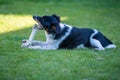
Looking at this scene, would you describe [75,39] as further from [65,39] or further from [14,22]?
[14,22]

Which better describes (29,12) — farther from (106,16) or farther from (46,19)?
(46,19)

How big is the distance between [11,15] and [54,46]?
6.80 metres

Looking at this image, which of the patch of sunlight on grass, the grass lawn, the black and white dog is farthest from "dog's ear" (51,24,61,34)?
the patch of sunlight on grass

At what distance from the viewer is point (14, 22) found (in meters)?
14.8

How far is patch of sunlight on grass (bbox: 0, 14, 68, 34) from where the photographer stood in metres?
13.5

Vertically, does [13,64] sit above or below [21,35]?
above

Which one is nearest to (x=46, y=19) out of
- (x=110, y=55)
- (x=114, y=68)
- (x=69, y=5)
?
(x=110, y=55)

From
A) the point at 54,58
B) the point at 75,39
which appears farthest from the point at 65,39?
the point at 54,58

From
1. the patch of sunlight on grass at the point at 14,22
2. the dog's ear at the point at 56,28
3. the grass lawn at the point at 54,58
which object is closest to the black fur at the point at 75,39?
the grass lawn at the point at 54,58

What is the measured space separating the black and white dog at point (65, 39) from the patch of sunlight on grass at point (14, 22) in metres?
2.87

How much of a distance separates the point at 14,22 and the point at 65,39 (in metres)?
4.97

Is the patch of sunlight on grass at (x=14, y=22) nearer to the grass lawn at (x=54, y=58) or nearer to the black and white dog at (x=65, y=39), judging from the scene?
the grass lawn at (x=54, y=58)

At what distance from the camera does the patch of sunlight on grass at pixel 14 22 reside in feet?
44.4

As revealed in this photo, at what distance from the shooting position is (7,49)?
32.3 feet
